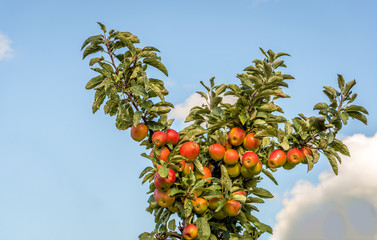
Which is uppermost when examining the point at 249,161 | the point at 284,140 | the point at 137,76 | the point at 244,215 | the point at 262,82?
the point at 262,82

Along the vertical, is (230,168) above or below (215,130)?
below

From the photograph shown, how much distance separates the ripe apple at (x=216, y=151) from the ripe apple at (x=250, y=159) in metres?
0.29

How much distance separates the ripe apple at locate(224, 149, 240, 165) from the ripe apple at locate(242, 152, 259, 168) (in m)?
0.13

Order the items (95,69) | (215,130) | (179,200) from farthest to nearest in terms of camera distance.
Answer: (215,130), (179,200), (95,69)

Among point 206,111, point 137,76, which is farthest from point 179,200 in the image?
point 137,76

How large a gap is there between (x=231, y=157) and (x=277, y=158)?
58 centimetres

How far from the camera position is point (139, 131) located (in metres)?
4.93

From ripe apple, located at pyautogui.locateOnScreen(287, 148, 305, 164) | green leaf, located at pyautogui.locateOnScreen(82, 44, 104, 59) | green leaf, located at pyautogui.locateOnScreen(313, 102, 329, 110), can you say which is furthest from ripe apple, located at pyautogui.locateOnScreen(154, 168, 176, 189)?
green leaf, located at pyautogui.locateOnScreen(313, 102, 329, 110)

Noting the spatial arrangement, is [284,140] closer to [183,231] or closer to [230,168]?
[230,168]

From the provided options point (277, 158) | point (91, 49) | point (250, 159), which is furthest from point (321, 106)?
point (91, 49)

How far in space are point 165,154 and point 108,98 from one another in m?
0.95

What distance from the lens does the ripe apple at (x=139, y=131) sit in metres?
4.93

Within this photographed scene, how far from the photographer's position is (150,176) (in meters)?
5.09

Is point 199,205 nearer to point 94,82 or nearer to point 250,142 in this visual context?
point 250,142
